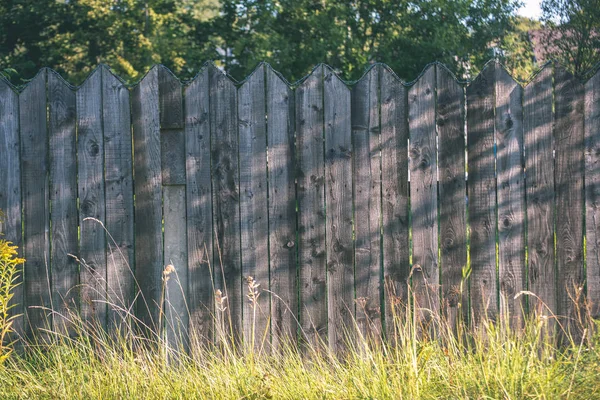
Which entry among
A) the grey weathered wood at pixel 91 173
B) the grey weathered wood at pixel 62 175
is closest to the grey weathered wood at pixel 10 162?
the grey weathered wood at pixel 62 175

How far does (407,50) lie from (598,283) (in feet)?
32.7

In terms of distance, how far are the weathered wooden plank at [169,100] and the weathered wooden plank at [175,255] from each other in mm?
369

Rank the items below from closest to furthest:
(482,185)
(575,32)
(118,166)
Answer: (482,185) → (118,166) → (575,32)

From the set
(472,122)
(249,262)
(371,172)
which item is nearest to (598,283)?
(472,122)

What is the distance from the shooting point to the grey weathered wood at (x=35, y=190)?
411cm

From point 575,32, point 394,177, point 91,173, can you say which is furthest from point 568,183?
point 575,32

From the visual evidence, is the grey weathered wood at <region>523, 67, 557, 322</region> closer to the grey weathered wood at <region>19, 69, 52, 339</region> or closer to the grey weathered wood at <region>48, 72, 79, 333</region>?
the grey weathered wood at <region>48, 72, 79, 333</region>

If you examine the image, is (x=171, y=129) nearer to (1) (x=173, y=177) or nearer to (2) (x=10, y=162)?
(1) (x=173, y=177)

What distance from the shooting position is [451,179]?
3969 millimetres

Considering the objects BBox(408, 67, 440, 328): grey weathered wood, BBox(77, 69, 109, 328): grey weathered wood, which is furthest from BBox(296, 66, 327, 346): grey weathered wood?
BBox(77, 69, 109, 328): grey weathered wood

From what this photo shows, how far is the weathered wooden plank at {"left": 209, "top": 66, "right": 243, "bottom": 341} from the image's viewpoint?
4008mm

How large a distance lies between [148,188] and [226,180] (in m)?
0.46

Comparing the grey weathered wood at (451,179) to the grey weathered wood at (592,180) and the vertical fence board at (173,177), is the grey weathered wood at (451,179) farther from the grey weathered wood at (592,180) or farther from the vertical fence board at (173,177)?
the vertical fence board at (173,177)

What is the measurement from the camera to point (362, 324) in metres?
4.06
